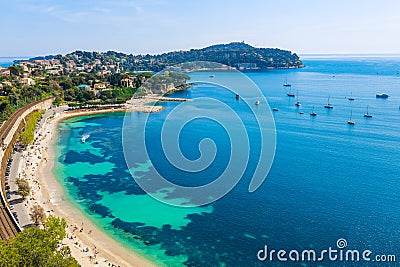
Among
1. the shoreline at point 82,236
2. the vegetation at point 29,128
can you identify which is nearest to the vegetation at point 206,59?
the vegetation at point 29,128

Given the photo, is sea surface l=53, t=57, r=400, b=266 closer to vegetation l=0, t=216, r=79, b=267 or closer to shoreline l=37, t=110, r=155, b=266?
shoreline l=37, t=110, r=155, b=266

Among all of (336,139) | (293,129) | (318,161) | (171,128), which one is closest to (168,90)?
(171,128)

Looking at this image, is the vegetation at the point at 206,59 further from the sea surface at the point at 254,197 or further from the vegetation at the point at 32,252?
the vegetation at the point at 32,252

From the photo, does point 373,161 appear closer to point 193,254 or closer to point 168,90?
point 193,254

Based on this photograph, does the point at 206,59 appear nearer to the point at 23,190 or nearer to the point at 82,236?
the point at 23,190

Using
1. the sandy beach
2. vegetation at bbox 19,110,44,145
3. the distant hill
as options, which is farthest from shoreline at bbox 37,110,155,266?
the distant hill

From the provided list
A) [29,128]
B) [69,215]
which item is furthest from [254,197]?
[29,128]
